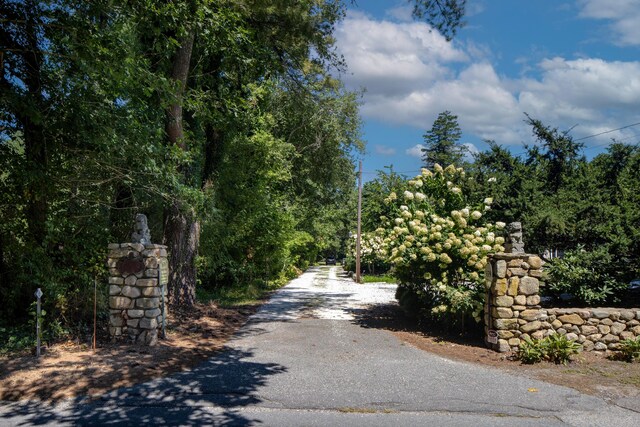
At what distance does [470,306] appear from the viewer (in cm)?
818

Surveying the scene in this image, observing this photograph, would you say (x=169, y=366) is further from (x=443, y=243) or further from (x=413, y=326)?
(x=413, y=326)

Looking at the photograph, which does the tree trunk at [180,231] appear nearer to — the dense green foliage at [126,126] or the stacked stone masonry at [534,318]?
the dense green foliage at [126,126]

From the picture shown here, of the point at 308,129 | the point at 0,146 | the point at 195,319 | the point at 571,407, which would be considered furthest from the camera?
the point at 308,129

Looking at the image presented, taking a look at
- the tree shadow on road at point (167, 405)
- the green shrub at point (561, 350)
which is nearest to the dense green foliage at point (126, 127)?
the tree shadow on road at point (167, 405)

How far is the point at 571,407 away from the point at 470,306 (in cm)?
312

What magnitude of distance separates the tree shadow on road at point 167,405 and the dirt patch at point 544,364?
335 centimetres

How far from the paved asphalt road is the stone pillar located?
115 cm

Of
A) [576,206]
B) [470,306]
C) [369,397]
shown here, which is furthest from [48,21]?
[576,206]

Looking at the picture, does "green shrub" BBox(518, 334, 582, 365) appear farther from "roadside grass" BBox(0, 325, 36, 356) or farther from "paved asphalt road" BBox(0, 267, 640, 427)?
"roadside grass" BBox(0, 325, 36, 356)

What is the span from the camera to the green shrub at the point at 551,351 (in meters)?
6.89

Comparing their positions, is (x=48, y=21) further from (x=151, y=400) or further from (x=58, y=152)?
(x=151, y=400)

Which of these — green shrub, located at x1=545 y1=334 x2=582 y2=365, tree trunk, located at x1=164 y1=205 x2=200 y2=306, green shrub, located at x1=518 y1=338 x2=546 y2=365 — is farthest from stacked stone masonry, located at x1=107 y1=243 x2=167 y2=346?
green shrub, located at x1=545 y1=334 x2=582 y2=365

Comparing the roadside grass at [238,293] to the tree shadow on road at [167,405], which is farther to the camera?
the roadside grass at [238,293]

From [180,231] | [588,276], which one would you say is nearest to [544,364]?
[588,276]
